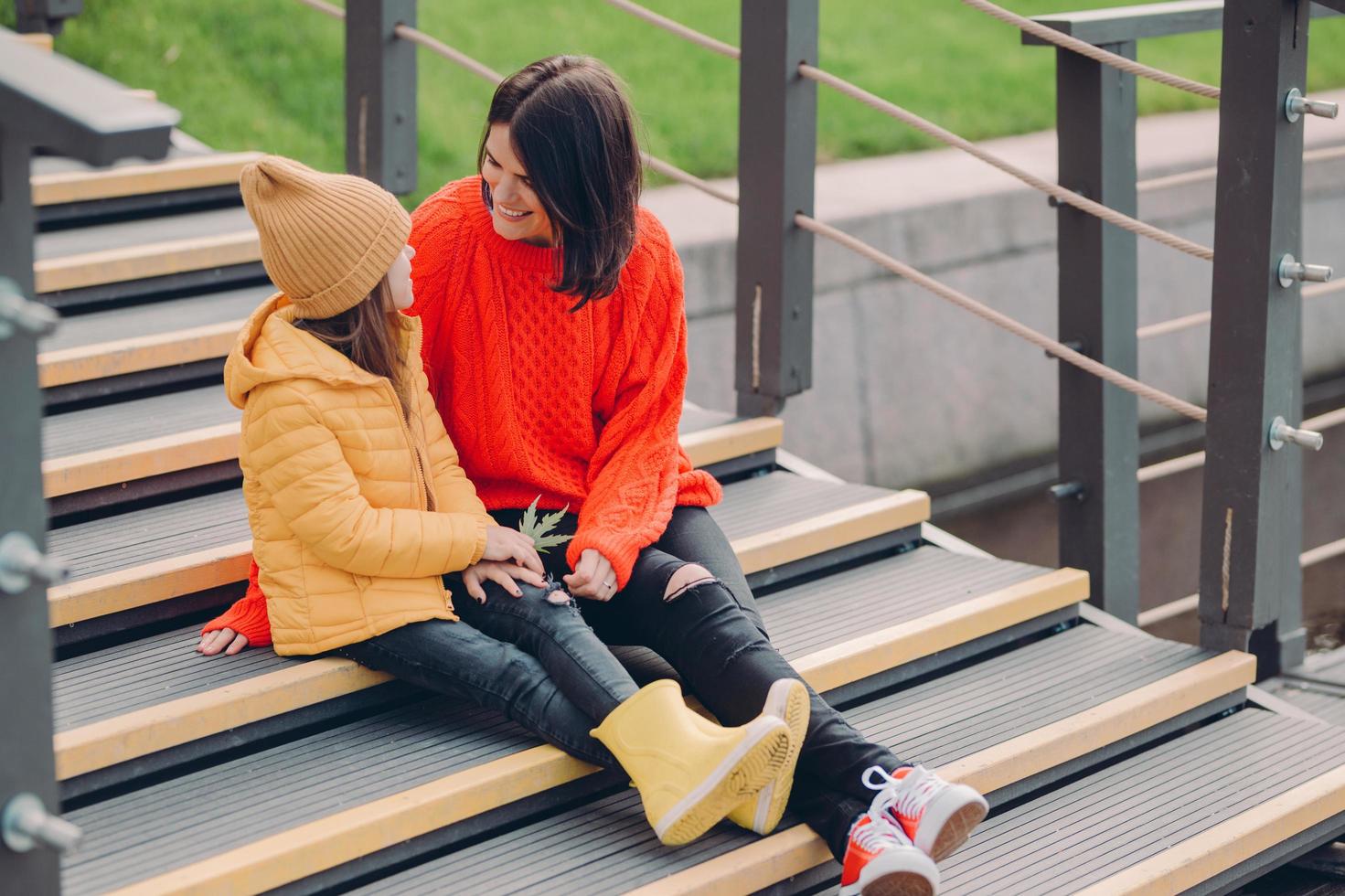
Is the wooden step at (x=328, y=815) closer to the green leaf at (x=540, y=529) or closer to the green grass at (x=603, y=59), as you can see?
the green leaf at (x=540, y=529)

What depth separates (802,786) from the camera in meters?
2.03

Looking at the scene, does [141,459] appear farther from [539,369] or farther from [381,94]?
[381,94]

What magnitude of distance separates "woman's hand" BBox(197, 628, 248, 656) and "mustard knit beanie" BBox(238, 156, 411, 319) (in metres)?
0.46

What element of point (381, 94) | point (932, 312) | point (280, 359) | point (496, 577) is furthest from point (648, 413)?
point (932, 312)

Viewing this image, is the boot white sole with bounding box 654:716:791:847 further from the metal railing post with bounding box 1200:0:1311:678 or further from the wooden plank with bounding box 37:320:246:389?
the wooden plank with bounding box 37:320:246:389

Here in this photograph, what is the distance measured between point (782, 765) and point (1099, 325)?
1.20m

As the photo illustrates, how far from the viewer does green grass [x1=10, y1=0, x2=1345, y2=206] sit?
498cm

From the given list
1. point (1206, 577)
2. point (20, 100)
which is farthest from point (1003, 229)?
point (20, 100)

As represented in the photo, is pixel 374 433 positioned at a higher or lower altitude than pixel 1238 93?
lower

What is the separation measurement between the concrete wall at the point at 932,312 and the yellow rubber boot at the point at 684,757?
2.61 meters

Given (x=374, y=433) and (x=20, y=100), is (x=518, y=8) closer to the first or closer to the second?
(x=374, y=433)

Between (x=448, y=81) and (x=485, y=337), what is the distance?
3.47 meters

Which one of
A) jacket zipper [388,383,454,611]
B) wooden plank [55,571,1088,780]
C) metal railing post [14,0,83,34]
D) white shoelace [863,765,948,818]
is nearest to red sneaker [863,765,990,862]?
white shoelace [863,765,948,818]

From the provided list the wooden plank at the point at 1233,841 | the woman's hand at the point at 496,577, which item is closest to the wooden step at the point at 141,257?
the woman's hand at the point at 496,577
